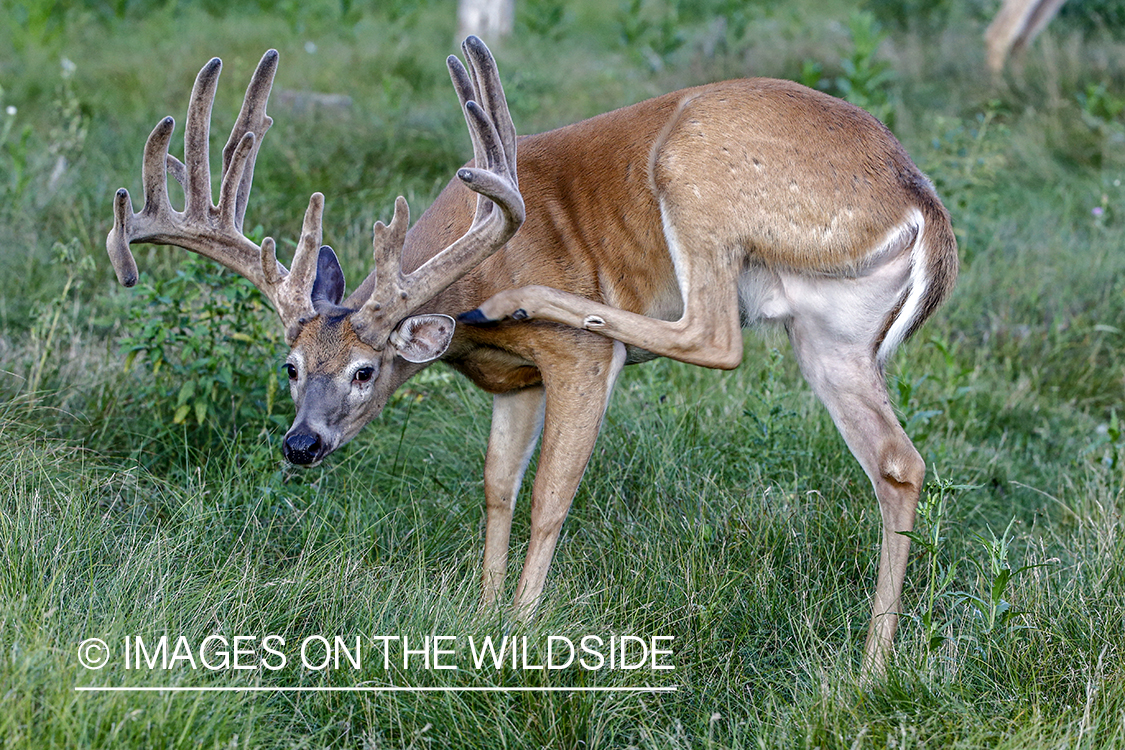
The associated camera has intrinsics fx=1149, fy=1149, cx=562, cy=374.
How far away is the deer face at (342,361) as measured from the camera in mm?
3609

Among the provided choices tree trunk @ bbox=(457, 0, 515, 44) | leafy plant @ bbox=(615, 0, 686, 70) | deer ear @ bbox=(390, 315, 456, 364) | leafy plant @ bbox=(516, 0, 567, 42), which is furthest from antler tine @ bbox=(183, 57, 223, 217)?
leafy plant @ bbox=(516, 0, 567, 42)

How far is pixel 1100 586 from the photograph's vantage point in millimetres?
3475

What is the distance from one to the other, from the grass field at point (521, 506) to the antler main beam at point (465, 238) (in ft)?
2.65

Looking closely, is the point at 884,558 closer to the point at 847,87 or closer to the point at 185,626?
the point at 185,626

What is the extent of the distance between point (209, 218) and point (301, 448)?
0.90 m

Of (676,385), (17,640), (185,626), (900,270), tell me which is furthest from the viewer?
(676,385)

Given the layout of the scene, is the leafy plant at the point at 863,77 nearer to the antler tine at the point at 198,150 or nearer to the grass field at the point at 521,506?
the grass field at the point at 521,506

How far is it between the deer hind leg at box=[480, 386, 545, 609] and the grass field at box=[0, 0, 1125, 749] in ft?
0.43

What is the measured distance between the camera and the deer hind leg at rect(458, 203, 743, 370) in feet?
12.3

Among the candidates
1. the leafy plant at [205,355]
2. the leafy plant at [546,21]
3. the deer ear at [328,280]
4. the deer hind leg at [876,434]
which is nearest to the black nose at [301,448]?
the deer ear at [328,280]

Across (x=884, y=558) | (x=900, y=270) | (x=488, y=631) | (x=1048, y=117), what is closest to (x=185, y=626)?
(x=488, y=631)

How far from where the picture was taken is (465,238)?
3650mm

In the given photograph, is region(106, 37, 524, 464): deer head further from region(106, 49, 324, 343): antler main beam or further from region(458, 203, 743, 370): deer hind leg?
region(458, 203, 743, 370): deer hind leg

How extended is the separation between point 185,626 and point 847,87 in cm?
597
